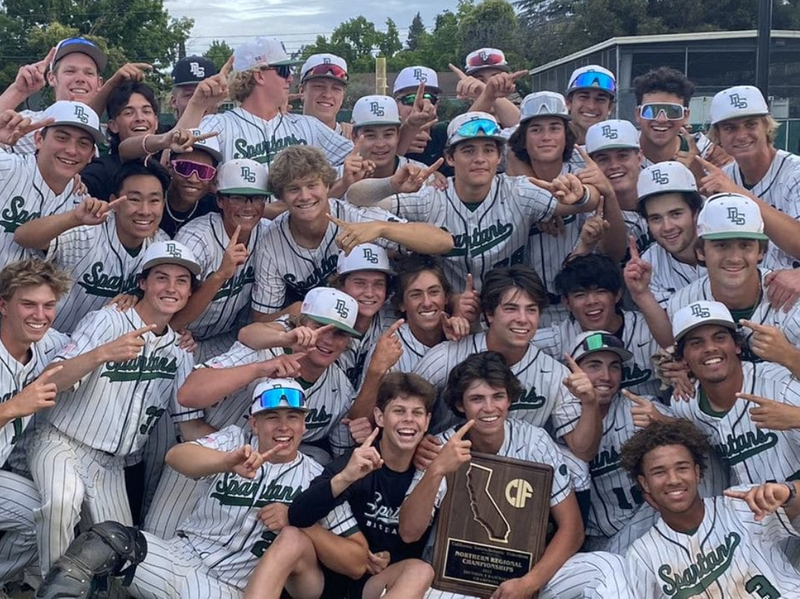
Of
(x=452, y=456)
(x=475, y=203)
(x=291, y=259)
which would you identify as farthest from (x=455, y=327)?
(x=291, y=259)

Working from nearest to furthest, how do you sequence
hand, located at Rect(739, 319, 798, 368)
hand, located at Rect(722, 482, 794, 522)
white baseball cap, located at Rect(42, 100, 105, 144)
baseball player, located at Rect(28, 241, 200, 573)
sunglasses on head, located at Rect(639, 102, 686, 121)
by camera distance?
hand, located at Rect(722, 482, 794, 522), hand, located at Rect(739, 319, 798, 368), baseball player, located at Rect(28, 241, 200, 573), white baseball cap, located at Rect(42, 100, 105, 144), sunglasses on head, located at Rect(639, 102, 686, 121)

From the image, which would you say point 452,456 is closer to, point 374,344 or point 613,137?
point 374,344

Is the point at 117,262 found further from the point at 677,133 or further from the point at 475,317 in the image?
the point at 677,133

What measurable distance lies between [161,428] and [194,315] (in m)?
0.79

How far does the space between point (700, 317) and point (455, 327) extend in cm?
142

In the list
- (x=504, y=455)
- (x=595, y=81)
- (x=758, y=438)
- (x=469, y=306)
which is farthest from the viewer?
(x=595, y=81)

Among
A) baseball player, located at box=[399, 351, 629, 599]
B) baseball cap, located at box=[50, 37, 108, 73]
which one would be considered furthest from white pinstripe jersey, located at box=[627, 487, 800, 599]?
baseball cap, located at box=[50, 37, 108, 73]

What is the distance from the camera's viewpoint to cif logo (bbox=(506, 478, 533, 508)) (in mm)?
5219

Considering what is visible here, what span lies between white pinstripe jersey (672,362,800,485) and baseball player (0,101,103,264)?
399cm

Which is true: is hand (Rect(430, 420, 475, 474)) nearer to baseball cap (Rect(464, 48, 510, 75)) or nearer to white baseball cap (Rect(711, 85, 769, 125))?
white baseball cap (Rect(711, 85, 769, 125))

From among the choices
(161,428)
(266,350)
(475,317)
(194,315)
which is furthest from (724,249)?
(161,428)

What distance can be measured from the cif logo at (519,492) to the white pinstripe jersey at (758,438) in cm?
A: 105

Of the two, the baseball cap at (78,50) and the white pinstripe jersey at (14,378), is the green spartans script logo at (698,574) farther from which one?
the baseball cap at (78,50)

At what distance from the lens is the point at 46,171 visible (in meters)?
5.88
